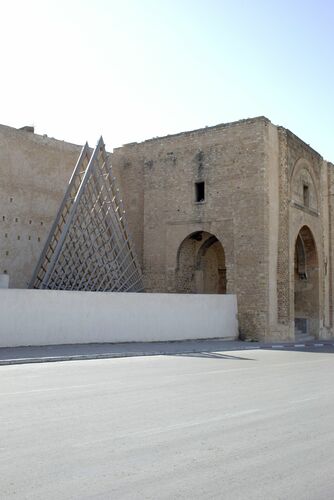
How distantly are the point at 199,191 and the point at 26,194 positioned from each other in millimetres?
6849

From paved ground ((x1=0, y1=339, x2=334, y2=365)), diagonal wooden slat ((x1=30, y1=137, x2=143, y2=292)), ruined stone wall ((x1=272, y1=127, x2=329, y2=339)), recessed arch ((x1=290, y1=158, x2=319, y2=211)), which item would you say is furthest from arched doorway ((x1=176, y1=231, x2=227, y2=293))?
paved ground ((x1=0, y1=339, x2=334, y2=365))

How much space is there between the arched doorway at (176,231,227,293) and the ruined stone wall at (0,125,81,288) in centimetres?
555

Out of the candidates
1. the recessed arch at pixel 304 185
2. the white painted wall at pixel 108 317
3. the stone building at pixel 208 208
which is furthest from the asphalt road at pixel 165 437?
the recessed arch at pixel 304 185

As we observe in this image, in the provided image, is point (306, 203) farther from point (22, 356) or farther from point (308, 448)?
point (308, 448)

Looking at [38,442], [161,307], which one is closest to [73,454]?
[38,442]

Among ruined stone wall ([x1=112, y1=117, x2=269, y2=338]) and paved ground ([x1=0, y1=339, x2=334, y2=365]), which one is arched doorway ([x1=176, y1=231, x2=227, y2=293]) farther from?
paved ground ([x1=0, y1=339, x2=334, y2=365])

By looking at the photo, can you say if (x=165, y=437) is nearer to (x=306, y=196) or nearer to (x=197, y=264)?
(x=197, y=264)

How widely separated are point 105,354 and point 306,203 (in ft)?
49.8

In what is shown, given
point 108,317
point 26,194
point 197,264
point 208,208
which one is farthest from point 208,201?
point 108,317

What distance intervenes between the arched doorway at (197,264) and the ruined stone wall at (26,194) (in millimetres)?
5553

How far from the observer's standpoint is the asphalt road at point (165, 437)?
12.6 feet

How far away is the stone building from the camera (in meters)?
21.4

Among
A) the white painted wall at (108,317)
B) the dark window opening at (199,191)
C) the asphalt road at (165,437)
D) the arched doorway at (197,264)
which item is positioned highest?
the dark window opening at (199,191)

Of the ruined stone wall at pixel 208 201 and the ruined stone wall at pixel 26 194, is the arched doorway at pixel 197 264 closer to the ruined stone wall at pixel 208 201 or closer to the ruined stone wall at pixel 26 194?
the ruined stone wall at pixel 208 201
